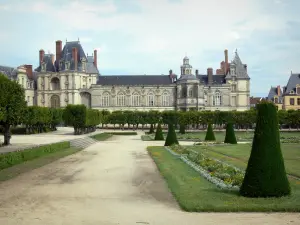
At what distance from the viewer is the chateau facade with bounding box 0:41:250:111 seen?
69.2 metres

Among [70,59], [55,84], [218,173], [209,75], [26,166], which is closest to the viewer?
[218,173]

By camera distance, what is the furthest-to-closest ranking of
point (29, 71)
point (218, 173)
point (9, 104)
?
point (29, 71), point (9, 104), point (218, 173)

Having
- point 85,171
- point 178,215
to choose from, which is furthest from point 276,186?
point 85,171

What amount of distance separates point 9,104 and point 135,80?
47994 mm

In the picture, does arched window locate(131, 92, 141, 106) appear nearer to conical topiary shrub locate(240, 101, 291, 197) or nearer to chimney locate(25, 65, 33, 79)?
chimney locate(25, 65, 33, 79)

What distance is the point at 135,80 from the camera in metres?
72.0

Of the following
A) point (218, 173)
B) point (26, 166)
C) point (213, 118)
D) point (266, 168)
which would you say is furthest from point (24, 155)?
point (213, 118)

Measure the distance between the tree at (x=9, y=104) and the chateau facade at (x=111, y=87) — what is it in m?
43.2

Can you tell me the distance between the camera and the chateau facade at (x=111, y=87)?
227 ft

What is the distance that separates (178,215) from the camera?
25.3ft

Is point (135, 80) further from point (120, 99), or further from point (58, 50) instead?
point (58, 50)

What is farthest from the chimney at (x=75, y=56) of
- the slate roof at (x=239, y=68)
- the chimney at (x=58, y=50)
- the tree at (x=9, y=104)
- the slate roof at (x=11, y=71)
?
the tree at (x=9, y=104)

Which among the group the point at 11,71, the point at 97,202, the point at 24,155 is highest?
the point at 11,71

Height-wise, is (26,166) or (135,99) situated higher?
(135,99)
